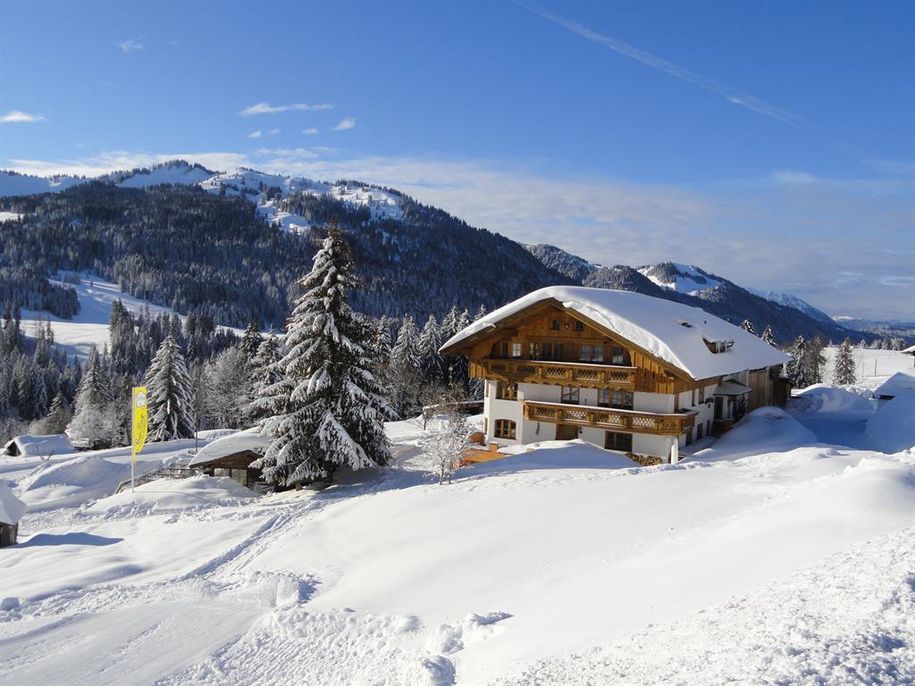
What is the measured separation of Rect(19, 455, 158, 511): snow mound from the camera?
31.8m

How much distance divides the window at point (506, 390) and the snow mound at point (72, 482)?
2249 centimetres

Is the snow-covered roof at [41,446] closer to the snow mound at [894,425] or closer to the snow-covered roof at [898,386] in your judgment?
the snow mound at [894,425]

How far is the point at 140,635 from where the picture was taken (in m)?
11.5

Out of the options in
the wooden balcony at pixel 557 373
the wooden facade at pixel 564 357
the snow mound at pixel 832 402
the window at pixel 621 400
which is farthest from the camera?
the snow mound at pixel 832 402

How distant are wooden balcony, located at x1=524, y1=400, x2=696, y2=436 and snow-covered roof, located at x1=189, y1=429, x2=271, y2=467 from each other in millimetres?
13738

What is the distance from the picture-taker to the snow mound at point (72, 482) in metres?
31.8

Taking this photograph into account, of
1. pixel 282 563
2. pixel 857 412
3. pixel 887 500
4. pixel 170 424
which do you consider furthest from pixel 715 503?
pixel 170 424

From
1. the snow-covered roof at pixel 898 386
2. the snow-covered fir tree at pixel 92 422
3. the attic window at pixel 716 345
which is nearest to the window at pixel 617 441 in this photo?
the attic window at pixel 716 345

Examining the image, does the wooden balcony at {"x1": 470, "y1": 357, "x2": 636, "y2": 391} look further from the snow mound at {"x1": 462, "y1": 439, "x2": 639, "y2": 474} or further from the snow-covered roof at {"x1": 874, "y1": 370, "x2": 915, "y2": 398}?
the snow-covered roof at {"x1": 874, "y1": 370, "x2": 915, "y2": 398}

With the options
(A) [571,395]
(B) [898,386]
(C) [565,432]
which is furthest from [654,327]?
(B) [898,386]

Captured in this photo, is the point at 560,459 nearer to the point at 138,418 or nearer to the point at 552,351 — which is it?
the point at 552,351

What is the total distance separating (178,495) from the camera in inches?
1064

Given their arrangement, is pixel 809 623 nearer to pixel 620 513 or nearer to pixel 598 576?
pixel 598 576

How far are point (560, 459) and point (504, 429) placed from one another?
286 inches
